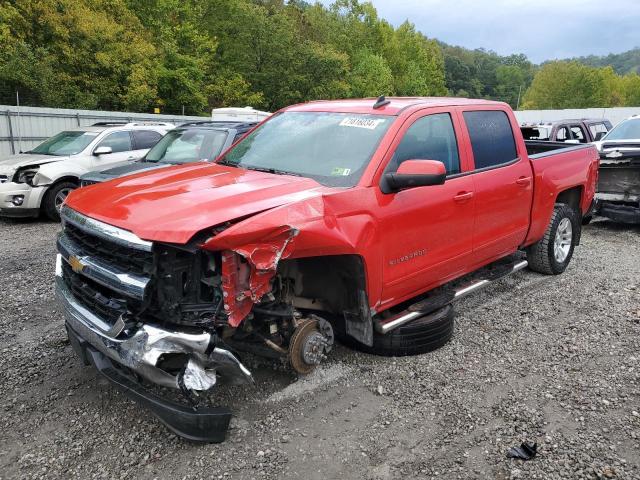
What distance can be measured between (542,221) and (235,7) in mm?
36871

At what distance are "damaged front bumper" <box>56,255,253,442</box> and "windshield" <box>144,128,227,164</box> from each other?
4788 mm

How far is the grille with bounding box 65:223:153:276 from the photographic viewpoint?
285 centimetres

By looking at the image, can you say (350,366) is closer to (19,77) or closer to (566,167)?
(566,167)

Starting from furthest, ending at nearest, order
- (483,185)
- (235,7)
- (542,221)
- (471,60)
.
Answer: (471,60)
(235,7)
(542,221)
(483,185)

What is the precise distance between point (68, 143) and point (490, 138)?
331 inches

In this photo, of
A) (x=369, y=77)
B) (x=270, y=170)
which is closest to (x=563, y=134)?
(x=270, y=170)

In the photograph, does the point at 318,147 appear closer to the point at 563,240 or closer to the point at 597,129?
the point at 563,240

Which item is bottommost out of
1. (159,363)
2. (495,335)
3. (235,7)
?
(495,335)

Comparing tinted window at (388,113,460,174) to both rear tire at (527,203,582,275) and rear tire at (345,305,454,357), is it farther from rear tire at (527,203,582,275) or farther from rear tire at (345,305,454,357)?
rear tire at (527,203,582,275)

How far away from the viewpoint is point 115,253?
3.02m

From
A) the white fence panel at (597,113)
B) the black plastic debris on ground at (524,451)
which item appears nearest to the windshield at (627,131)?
the black plastic debris on ground at (524,451)

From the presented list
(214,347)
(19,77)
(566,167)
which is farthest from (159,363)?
(19,77)

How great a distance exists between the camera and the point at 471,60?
466 ft

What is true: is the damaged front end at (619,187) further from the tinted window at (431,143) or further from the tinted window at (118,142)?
the tinted window at (118,142)
